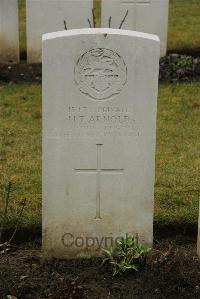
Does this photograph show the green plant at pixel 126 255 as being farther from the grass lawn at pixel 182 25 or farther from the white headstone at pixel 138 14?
the grass lawn at pixel 182 25

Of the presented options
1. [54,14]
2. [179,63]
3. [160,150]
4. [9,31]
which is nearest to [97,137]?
[160,150]

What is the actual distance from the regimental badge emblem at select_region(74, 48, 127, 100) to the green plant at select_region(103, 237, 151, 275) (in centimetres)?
100

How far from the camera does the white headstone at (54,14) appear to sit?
32.4 ft

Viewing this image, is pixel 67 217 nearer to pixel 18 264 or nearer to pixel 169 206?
pixel 18 264

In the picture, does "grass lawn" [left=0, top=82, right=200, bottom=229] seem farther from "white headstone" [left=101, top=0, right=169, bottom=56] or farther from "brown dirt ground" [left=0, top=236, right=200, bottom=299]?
"white headstone" [left=101, top=0, right=169, bottom=56]

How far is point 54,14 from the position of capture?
9.94m

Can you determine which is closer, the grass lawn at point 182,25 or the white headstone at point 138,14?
the white headstone at point 138,14

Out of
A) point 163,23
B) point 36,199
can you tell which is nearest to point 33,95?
point 163,23

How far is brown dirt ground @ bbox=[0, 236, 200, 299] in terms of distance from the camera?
4238 millimetres

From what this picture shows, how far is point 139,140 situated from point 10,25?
20.3 feet

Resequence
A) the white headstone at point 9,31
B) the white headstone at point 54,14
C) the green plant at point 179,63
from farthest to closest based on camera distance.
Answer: the white headstone at point 9,31, the white headstone at point 54,14, the green plant at point 179,63

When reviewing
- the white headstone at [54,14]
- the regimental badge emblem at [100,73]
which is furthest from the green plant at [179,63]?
the regimental badge emblem at [100,73]

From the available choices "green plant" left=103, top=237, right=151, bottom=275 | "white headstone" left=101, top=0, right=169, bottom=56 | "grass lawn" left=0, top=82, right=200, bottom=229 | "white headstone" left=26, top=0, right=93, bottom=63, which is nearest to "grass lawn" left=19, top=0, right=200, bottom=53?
"white headstone" left=101, top=0, right=169, bottom=56

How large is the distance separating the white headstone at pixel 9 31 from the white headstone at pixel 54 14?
0.80 ft
